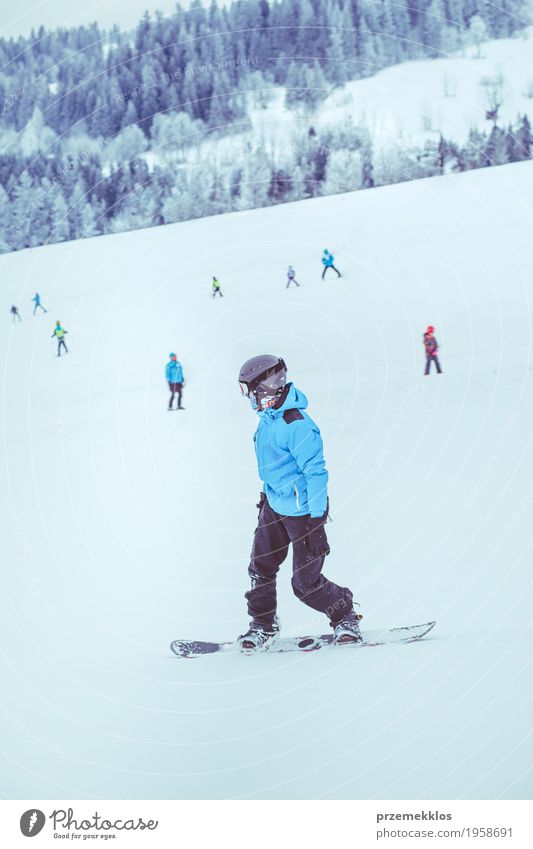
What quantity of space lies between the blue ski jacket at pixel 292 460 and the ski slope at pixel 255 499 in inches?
33.5

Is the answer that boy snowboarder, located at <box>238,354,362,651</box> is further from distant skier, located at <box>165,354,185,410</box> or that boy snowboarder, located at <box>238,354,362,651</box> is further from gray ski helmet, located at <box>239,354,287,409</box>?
distant skier, located at <box>165,354,185,410</box>

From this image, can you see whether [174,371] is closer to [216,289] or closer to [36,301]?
[216,289]

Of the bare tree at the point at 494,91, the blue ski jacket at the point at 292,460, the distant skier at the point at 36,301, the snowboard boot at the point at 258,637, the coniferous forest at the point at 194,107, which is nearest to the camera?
the blue ski jacket at the point at 292,460

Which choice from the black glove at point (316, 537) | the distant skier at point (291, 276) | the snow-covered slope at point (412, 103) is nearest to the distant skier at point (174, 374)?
the distant skier at point (291, 276)

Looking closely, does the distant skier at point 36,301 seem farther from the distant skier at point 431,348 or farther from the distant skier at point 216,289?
the distant skier at point 431,348

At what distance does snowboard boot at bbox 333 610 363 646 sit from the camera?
4.19 m

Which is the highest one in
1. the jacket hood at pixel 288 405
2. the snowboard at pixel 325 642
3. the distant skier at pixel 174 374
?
the distant skier at pixel 174 374

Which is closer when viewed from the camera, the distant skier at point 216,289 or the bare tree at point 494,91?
the bare tree at point 494,91

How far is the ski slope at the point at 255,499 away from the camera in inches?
141

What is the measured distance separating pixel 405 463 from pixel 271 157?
4.56m

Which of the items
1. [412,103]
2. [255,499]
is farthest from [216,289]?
[412,103]

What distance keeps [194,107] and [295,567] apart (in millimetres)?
5676

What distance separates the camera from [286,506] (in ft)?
13.5

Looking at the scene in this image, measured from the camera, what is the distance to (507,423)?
749cm
